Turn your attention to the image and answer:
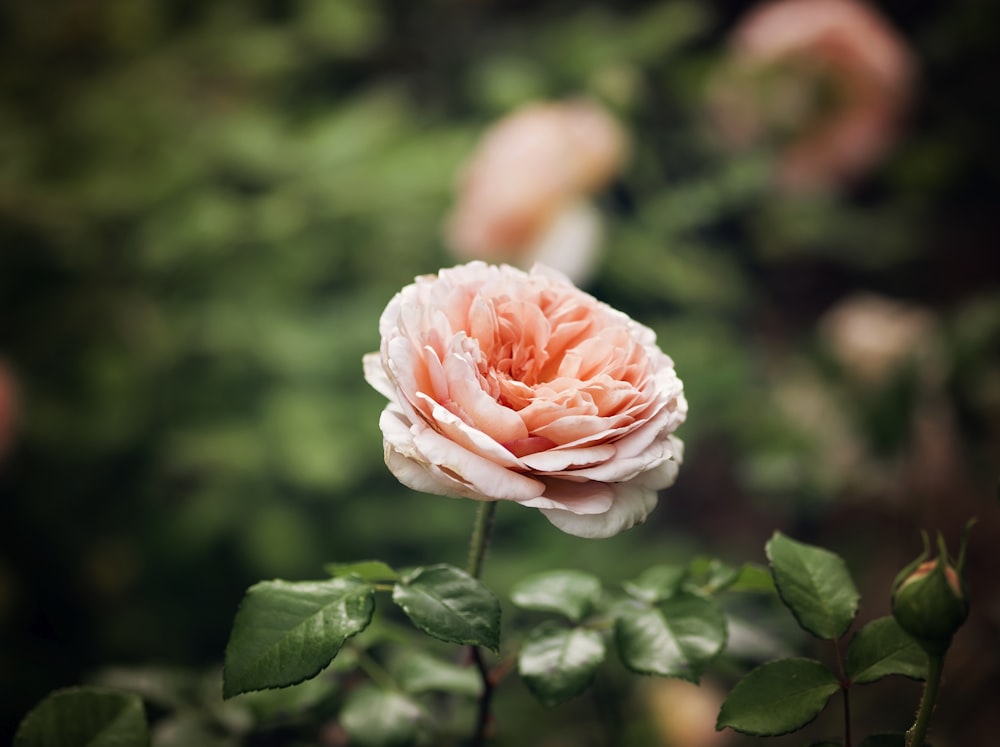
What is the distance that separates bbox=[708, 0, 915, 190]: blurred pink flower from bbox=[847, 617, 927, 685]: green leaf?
804 mm

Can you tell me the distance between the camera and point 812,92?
976 mm

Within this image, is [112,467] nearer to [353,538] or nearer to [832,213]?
[353,538]

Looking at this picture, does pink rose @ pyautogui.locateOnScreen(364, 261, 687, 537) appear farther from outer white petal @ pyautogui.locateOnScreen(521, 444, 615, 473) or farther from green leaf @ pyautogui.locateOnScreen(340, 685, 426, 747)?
green leaf @ pyautogui.locateOnScreen(340, 685, 426, 747)

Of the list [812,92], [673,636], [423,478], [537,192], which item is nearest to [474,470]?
[423,478]

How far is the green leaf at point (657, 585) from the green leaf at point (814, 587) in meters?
0.05

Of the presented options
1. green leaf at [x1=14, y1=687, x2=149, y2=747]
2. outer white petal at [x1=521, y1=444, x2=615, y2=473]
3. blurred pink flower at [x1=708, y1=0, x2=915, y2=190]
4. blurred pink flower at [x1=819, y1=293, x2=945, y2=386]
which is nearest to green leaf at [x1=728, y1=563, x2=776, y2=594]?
outer white petal at [x1=521, y1=444, x2=615, y2=473]

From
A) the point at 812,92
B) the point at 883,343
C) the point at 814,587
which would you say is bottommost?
the point at 883,343

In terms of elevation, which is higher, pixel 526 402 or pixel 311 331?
pixel 526 402

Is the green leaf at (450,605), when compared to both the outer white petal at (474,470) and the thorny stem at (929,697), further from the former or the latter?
the thorny stem at (929,697)

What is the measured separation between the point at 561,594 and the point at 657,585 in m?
0.05

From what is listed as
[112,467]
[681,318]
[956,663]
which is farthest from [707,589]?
[112,467]

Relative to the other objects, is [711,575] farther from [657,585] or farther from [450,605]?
[450,605]

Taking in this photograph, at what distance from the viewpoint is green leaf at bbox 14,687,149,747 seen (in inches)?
12.3

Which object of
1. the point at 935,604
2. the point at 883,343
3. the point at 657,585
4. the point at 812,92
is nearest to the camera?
the point at 935,604
